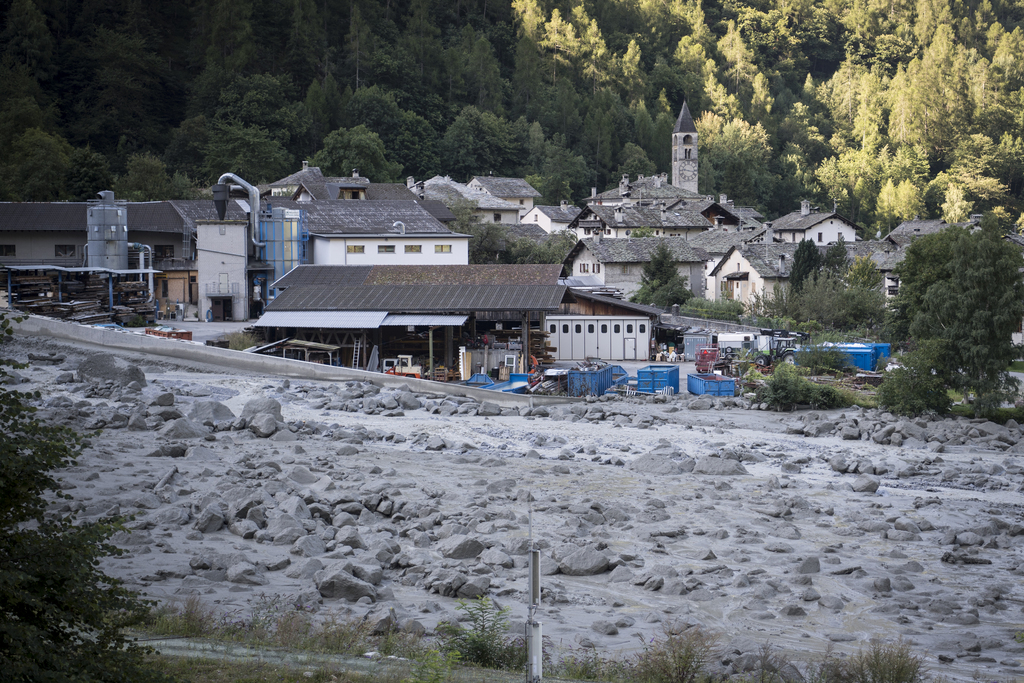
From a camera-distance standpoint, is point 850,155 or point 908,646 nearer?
point 908,646

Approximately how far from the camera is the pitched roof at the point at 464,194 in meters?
74.6

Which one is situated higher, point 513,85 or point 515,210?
point 513,85

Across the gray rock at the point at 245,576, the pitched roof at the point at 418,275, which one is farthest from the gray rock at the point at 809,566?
the pitched roof at the point at 418,275

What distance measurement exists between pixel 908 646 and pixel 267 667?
25.7 feet

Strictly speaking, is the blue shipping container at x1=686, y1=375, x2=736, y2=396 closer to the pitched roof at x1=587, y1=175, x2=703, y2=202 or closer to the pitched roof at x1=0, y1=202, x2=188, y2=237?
the pitched roof at x1=0, y1=202, x2=188, y2=237

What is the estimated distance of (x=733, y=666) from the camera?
424 inches

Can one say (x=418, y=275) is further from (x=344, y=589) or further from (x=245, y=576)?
(x=344, y=589)

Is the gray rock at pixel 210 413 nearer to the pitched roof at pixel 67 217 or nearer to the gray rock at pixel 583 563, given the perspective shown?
the gray rock at pixel 583 563

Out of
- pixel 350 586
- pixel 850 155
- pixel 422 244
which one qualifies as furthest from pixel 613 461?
pixel 850 155

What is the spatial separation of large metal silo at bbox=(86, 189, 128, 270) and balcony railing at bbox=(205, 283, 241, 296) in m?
3.96

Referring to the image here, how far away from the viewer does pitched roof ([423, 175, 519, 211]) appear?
245 ft

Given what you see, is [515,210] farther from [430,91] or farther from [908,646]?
[908,646]

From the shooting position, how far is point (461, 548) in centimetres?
1487

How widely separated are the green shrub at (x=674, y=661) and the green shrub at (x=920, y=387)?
823 inches
